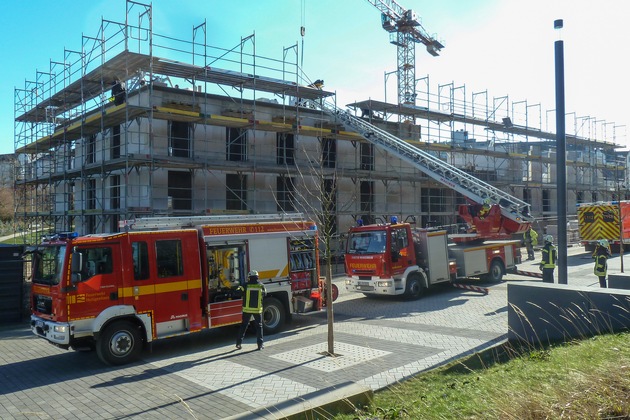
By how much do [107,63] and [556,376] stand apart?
16653 millimetres

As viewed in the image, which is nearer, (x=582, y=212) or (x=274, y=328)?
(x=274, y=328)

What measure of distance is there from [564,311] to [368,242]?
25.2 ft

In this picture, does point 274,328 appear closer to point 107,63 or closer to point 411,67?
point 107,63

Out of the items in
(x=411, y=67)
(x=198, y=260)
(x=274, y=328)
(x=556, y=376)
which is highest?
(x=411, y=67)

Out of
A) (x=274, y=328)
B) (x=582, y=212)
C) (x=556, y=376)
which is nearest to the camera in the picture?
(x=556, y=376)

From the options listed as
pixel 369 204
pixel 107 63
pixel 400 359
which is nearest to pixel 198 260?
pixel 400 359

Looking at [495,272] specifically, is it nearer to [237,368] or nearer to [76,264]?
[237,368]

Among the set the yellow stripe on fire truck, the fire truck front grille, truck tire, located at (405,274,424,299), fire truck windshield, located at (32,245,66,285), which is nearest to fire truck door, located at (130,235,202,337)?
the yellow stripe on fire truck

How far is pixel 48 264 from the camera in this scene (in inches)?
384

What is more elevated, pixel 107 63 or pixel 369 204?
pixel 107 63

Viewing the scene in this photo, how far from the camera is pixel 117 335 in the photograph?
31.1ft

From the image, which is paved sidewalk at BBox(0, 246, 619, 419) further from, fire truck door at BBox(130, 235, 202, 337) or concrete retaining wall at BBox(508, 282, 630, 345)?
concrete retaining wall at BBox(508, 282, 630, 345)

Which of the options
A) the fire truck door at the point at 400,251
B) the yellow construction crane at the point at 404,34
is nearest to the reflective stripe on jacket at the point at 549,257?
the fire truck door at the point at 400,251

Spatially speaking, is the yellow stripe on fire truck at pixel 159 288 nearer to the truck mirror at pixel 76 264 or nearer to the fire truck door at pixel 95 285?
the fire truck door at pixel 95 285
